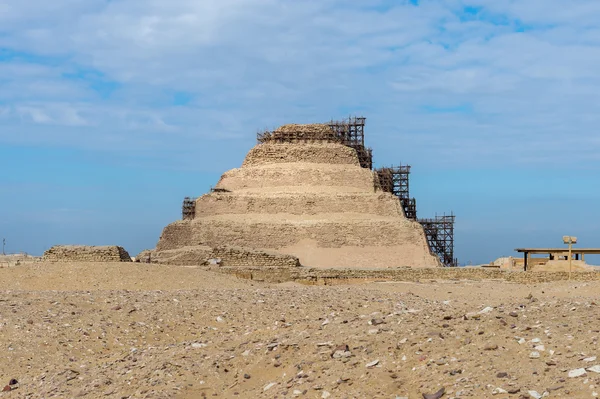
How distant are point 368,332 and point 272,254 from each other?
22.1 metres

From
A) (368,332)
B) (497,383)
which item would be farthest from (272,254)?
(497,383)

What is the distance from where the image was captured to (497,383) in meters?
6.88

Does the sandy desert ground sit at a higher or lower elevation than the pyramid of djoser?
lower

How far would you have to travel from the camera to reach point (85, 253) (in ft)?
91.4

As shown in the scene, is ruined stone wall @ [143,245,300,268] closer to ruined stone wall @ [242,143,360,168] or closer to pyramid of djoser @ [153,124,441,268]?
pyramid of djoser @ [153,124,441,268]

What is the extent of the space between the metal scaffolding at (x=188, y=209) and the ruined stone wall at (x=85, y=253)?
1928 centimetres

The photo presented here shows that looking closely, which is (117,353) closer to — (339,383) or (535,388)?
(339,383)

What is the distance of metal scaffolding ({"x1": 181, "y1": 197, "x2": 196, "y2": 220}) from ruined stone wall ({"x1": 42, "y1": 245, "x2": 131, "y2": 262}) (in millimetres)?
19281

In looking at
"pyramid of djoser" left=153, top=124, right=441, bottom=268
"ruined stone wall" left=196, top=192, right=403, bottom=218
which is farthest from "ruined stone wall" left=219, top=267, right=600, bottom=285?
"ruined stone wall" left=196, top=192, right=403, bottom=218

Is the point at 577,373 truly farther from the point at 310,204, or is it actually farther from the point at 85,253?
the point at 310,204

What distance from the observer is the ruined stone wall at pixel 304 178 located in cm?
4675

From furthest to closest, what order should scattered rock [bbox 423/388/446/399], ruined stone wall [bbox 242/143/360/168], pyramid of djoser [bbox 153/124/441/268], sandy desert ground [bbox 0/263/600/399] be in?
ruined stone wall [bbox 242/143/360/168], pyramid of djoser [bbox 153/124/441/268], sandy desert ground [bbox 0/263/600/399], scattered rock [bbox 423/388/446/399]

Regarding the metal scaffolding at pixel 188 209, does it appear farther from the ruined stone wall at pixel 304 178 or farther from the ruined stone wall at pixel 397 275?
the ruined stone wall at pixel 397 275

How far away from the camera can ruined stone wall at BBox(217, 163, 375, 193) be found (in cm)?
4675
